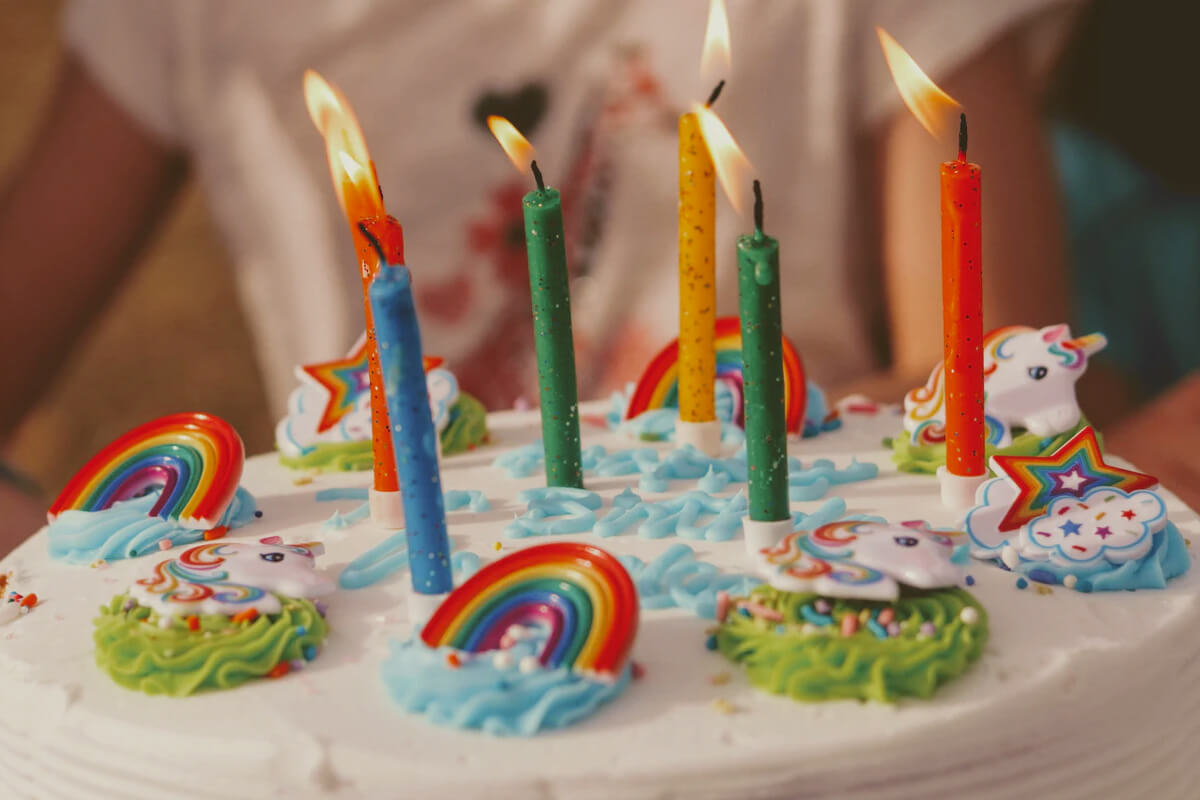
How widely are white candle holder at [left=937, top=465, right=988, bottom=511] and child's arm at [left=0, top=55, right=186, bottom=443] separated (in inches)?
67.0

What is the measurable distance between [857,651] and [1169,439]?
4.19 feet

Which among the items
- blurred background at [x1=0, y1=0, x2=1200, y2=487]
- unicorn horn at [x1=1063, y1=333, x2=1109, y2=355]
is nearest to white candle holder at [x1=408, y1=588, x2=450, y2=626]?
unicorn horn at [x1=1063, y1=333, x2=1109, y2=355]

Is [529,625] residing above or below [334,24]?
below

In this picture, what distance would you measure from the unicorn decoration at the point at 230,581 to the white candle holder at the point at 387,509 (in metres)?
0.12

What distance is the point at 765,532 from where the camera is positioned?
1.04 metres

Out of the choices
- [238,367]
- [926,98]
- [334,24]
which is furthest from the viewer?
[238,367]

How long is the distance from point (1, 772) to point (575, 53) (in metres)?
1.58

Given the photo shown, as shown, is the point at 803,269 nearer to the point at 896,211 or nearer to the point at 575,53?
the point at 896,211

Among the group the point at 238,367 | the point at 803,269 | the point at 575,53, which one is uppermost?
the point at 575,53

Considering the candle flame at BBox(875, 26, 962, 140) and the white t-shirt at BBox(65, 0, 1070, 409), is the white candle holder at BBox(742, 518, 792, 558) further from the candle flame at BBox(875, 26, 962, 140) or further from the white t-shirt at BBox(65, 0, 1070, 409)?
the white t-shirt at BBox(65, 0, 1070, 409)

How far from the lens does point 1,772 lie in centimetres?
93

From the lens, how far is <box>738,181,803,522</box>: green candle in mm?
937

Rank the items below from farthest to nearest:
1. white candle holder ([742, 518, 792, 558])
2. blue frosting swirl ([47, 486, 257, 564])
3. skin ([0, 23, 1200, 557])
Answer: skin ([0, 23, 1200, 557])
blue frosting swirl ([47, 486, 257, 564])
white candle holder ([742, 518, 792, 558])

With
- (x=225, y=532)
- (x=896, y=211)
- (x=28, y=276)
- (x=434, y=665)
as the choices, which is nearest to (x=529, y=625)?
(x=434, y=665)
